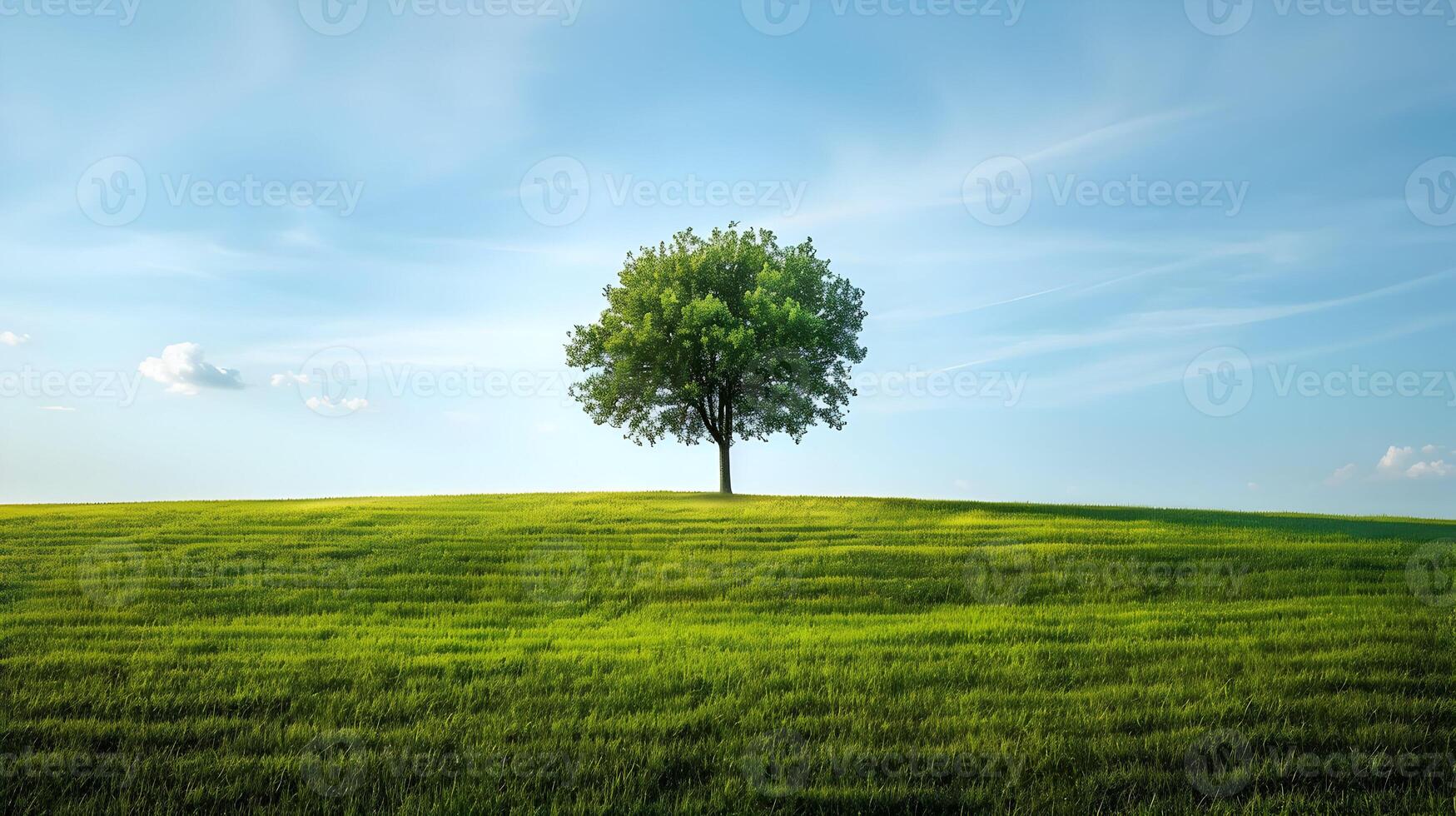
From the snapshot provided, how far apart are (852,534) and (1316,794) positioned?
599 inches

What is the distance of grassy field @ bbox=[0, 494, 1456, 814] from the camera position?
21.9ft

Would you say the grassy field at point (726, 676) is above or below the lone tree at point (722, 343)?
below

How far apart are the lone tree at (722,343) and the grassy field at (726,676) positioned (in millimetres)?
16480

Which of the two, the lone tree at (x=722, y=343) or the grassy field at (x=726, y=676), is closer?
the grassy field at (x=726, y=676)

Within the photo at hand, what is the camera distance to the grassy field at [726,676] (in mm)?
6668

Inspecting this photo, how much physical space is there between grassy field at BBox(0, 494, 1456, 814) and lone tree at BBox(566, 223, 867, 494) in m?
16.5

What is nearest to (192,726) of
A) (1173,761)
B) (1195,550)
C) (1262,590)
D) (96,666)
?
(96,666)

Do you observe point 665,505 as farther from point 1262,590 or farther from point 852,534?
point 1262,590

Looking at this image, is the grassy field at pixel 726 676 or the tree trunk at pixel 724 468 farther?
the tree trunk at pixel 724 468

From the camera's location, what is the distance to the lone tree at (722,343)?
3550 cm

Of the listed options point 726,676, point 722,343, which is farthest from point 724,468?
point 726,676

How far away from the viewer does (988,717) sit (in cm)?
811

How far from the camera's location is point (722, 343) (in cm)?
3475

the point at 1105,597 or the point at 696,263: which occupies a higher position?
the point at 696,263
